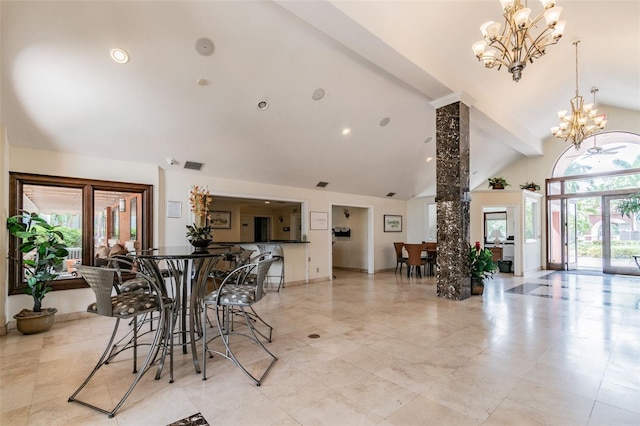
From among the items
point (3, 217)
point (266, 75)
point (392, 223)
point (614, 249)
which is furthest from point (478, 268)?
point (3, 217)

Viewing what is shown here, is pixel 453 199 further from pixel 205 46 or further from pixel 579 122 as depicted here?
pixel 205 46

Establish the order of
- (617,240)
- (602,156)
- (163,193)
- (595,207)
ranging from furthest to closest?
1. (595,207)
2. (602,156)
3. (617,240)
4. (163,193)

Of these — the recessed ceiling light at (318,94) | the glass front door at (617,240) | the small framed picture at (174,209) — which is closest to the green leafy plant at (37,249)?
the small framed picture at (174,209)

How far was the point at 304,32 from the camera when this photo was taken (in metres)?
3.52

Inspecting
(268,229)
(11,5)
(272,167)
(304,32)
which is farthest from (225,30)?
(268,229)

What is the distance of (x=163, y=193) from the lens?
4980 millimetres

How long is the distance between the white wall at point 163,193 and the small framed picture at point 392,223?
4.60 feet

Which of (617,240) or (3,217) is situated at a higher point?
(3,217)

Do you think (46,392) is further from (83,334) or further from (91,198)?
(91,198)

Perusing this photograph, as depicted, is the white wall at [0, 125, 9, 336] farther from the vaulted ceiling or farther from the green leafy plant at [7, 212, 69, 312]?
the vaulted ceiling

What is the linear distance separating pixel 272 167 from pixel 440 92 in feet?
10.4

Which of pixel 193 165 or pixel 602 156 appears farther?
pixel 602 156

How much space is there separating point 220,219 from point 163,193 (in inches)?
168

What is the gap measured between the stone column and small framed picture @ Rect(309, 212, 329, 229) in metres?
2.85
